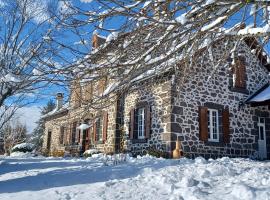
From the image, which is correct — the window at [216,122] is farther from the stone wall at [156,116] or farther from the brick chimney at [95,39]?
the brick chimney at [95,39]

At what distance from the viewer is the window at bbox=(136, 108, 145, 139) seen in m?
12.7

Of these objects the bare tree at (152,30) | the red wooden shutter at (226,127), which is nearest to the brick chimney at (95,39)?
the bare tree at (152,30)

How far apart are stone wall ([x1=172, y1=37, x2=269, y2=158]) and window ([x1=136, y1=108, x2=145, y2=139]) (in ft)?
5.92

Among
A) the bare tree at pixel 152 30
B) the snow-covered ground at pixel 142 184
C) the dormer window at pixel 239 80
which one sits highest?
the dormer window at pixel 239 80

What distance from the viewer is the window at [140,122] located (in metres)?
12.7

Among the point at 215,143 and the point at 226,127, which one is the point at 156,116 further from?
the point at 226,127

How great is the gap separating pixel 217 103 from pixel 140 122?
3.22m

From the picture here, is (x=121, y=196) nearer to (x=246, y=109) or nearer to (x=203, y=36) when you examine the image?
(x=203, y=36)

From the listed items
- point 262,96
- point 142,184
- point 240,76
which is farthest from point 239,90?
point 142,184

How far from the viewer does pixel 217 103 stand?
12578 millimetres

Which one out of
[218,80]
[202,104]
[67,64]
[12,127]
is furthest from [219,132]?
[12,127]

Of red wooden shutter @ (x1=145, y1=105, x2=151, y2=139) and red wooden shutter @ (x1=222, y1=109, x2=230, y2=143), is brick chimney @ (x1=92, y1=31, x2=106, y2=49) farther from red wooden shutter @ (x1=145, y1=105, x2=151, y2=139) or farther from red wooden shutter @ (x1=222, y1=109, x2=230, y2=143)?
red wooden shutter @ (x1=222, y1=109, x2=230, y2=143)

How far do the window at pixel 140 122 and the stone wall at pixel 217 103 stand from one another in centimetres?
181

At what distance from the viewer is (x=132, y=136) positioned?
1280 centimetres
